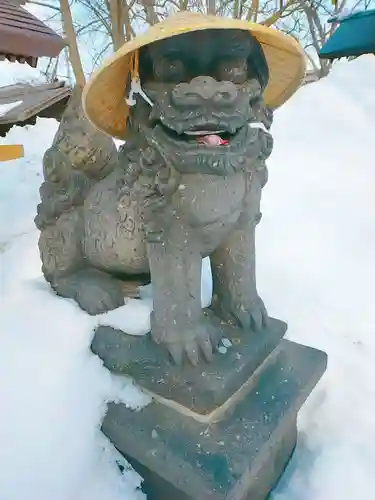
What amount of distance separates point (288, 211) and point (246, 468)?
1.24 metres

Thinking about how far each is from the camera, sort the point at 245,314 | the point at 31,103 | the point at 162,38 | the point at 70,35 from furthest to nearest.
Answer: the point at 70,35 → the point at 31,103 → the point at 245,314 → the point at 162,38

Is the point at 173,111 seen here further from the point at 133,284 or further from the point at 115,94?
the point at 133,284

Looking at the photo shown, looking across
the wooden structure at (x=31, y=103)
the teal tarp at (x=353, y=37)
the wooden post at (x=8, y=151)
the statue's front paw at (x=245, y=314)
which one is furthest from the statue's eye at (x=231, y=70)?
the teal tarp at (x=353, y=37)

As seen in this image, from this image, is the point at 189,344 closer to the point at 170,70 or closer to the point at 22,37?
the point at 170,70

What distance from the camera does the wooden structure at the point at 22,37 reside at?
3.80 feet

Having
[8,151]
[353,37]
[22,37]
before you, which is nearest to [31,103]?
[8,151]

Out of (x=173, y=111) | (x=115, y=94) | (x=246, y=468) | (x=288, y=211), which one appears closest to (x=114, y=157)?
(x=115, y=94)

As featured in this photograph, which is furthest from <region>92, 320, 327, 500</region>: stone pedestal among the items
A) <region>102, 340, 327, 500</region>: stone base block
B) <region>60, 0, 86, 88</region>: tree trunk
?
<region>60, 0, 86, 88</region>: tree trunk

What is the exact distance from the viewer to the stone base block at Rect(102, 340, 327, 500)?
64 cm

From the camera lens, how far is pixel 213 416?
28.2 inches

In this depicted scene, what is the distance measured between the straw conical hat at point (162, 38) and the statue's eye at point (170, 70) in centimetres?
4

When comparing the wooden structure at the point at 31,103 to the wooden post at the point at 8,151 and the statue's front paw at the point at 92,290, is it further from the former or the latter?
the statue's front paw at the point at 92,290

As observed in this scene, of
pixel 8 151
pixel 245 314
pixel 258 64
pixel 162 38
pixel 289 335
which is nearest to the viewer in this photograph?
pixel 162 38

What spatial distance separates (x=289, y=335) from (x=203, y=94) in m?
0.68
